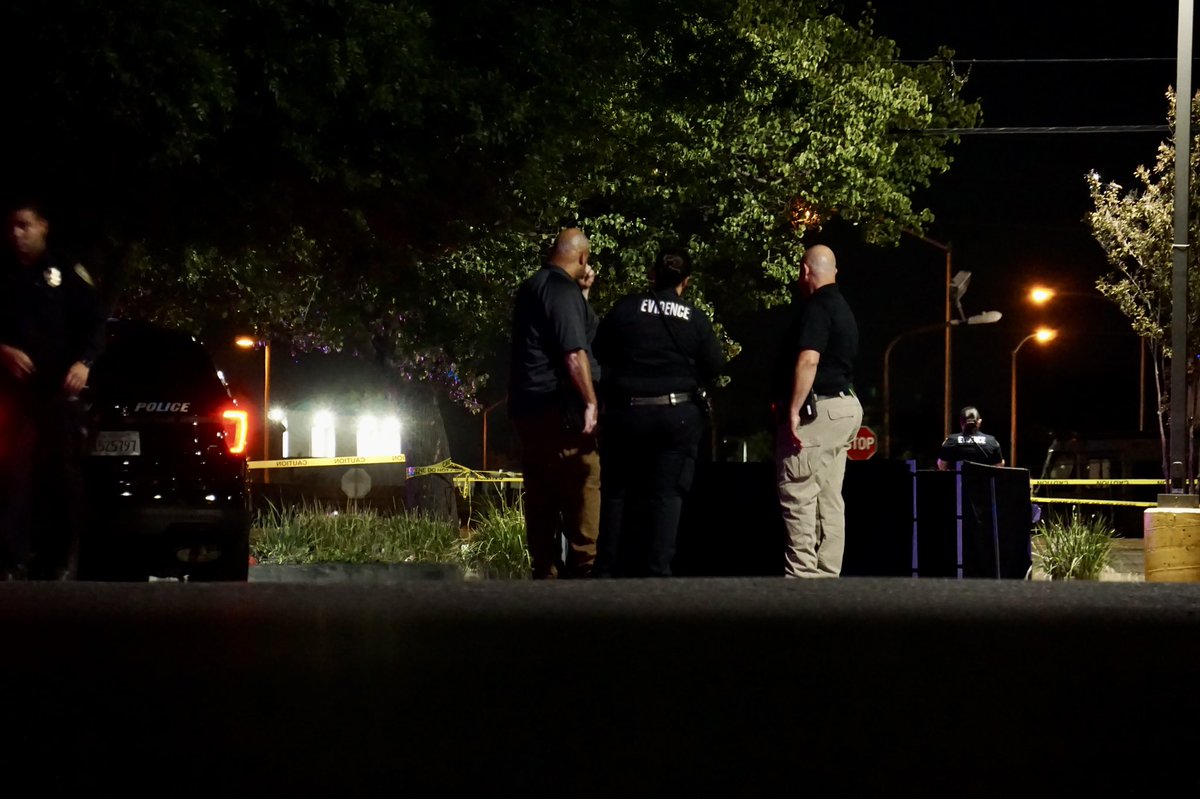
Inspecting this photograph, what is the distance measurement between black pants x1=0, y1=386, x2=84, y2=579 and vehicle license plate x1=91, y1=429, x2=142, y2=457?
38.5 inches

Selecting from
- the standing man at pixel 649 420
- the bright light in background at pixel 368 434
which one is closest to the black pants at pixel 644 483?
the standing man at pixel 649 420

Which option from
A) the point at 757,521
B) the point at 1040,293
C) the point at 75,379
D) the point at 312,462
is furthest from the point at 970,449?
the point at 1040,293

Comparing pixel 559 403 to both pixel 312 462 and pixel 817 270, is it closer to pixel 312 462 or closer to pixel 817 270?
pixel 817 270

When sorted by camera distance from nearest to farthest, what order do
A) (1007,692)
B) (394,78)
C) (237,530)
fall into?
(1007,692) → (237,530) → (394,78)

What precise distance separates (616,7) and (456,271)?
11336 millimetres

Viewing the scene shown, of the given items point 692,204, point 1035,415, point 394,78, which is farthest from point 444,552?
point 1035,415

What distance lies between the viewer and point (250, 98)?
592 inches

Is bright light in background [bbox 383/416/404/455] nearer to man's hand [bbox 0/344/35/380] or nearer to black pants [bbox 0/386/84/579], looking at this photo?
black pants [bbox 0/386/84/579]

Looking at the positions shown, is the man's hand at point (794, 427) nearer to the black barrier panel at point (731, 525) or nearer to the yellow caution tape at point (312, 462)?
the black barrier panel at point (731, 525)

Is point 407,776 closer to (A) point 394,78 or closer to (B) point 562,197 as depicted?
(A) point 394,78

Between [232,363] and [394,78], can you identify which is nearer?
[394,78]

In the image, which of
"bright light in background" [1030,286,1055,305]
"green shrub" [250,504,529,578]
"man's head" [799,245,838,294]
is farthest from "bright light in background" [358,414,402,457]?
"man's head" [799,245,838,294]

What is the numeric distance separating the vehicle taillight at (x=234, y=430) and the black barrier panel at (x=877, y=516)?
3430mm

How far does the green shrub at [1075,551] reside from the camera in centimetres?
1616
